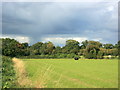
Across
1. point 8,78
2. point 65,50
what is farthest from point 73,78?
point 65,50

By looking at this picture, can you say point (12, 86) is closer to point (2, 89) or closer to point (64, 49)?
point (2, 89)

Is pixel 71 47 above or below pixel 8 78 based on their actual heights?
below

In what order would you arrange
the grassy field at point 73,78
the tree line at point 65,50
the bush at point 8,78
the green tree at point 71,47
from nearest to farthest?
1. the bush at point 8,78
2. the grassy field at point 73,78
3. the tree line at point 65,50
4. the green tree at point 71,47

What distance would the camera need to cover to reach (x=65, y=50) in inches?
2894

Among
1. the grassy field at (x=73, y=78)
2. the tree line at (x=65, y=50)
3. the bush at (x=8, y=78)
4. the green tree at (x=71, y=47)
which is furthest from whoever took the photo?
the green tree at (x=71, y=47)

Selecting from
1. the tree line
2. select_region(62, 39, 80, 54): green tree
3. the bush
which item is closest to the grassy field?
the bush

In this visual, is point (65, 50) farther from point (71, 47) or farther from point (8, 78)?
point (8, 78)

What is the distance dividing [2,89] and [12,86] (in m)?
0.86

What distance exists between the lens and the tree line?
62.3 meters

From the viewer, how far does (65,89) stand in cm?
828

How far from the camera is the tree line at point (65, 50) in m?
62.3

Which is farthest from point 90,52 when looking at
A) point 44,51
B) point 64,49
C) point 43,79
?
point 43,79

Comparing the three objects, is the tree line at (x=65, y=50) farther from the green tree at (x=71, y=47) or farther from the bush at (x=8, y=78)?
the bush at (x=8, y=78)

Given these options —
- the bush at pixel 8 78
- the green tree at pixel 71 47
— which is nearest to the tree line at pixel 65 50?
the green tree at pixel 71 47
